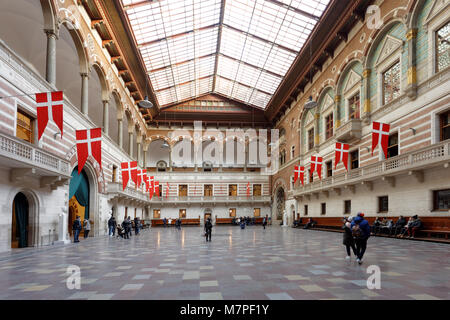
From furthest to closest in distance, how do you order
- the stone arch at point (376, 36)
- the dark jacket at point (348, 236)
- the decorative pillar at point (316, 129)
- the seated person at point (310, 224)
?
the decorative pillar at point (316, 129)
the seated person at point (310, 224)
the stone arch at point (376, 36)
the dark jacket at point (348, 236)

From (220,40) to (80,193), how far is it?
67.3 feet

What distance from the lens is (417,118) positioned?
17422 millimetres

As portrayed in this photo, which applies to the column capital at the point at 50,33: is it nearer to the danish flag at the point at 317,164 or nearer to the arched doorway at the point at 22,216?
the arched doorway at the point at 22,216

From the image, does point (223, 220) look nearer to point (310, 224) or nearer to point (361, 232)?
point (310, 224)

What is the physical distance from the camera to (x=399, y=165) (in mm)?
17516

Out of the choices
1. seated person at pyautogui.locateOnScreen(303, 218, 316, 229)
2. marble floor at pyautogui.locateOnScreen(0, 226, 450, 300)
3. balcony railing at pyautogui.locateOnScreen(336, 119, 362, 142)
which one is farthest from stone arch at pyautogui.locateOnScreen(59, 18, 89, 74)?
seated person at pyautogui.locateOnScreen(303, 218, 316, 229)

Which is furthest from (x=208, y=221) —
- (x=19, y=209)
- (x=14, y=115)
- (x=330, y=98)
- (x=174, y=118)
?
(x=174, y=118)

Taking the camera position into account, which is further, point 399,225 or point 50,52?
point 399,225

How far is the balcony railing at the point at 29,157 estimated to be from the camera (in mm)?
11883

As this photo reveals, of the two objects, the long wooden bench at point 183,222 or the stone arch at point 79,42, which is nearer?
the stone arch at point 79,42

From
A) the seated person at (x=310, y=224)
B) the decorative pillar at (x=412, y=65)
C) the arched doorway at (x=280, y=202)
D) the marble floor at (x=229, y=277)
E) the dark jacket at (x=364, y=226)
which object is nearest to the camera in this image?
the marble floor at (x=229, y=277)

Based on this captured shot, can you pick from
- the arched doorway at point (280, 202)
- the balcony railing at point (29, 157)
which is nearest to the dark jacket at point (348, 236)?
the balcony railing at point (29, 157)

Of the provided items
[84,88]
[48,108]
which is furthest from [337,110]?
[48,108]

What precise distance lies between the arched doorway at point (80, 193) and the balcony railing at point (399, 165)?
18.0 m
